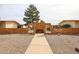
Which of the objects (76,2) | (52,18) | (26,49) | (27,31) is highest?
(76,2)

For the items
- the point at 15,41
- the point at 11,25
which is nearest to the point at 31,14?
the point at 11,25

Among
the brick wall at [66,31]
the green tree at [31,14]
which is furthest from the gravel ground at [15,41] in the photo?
the brick wall at [66,31]

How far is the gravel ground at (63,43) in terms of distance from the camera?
4.85 meters

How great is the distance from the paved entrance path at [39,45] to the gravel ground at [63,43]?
0.38ft

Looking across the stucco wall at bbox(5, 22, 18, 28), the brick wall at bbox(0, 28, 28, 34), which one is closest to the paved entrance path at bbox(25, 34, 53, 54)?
the brick wall at bbox(0, 28, 28, 34)

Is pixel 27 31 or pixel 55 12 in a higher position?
pixel 55 12

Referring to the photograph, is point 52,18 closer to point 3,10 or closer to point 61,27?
point 61,27

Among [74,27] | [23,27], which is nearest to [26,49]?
[23,27]

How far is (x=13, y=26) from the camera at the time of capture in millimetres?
4973

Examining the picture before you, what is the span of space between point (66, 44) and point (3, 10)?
186cm

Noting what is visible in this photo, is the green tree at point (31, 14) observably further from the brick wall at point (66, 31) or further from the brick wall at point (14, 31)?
the brick wall at point (66, 31)

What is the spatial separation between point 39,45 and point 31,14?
2.71ft

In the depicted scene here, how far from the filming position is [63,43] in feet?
16.5

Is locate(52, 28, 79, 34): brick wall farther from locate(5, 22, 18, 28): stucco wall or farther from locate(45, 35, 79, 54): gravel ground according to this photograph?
locate(5, 22, 18, 28): stucco wall
